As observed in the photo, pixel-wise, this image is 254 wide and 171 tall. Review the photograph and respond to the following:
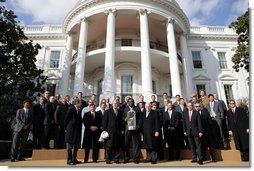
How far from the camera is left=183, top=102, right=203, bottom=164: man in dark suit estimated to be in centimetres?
550

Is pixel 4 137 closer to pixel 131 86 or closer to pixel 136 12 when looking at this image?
pixel 131 86

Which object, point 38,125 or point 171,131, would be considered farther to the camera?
point 38,125

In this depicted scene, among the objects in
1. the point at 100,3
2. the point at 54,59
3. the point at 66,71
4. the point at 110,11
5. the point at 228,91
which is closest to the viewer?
the point at 110,11

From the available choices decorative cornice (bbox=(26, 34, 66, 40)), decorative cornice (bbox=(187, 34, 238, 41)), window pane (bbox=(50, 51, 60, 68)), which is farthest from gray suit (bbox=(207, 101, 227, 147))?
decorative cornice (bbox=(26, 34, 66, 40))

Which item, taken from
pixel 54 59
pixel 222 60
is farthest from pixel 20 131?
pixel 222 60

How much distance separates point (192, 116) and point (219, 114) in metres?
1.74

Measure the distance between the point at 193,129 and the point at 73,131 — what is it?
9.95ft

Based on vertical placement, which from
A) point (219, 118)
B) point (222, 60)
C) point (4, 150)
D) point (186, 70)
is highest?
point (222, 60)

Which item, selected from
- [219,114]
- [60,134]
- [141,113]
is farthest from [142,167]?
[219,114]

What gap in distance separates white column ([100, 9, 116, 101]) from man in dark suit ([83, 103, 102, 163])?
657 cm

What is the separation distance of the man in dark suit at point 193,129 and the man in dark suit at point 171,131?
0.39 m

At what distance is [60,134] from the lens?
21.8 ft

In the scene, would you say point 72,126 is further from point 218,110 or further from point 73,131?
point 218,110

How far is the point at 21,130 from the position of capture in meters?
6.14
